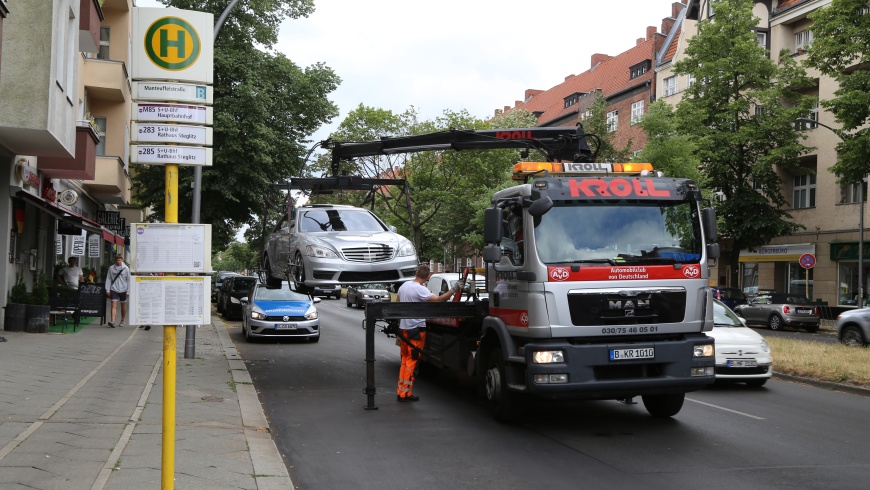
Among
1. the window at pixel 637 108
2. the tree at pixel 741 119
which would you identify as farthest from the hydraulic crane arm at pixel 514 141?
the window at pixel 637 108

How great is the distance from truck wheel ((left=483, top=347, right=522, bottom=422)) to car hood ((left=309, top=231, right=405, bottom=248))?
11.5 ft

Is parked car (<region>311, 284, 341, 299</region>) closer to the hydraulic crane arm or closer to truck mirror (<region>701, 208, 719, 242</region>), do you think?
the hydraulic crane arm

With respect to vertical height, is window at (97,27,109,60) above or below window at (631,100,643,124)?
below

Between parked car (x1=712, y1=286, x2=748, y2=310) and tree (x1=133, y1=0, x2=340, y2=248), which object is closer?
tree (x1=133, y1=0, x2=340, y2=248)

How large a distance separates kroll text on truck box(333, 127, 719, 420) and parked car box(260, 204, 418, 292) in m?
3.27

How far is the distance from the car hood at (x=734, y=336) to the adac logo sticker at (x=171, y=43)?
996cm

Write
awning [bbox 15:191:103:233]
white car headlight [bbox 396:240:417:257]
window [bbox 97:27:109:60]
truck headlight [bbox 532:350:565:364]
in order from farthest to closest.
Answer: window [bbox 97:27:109:60]
awning [bbox 15:191:103:233]
white car headlight [bbox 396:240:417:257]
truck headlight [bbox 532:350:565:364]

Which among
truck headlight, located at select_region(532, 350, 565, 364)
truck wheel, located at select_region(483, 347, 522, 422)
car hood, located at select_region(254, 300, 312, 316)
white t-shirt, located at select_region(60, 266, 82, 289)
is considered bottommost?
truck wheel, located at select_region(483, 347, 522, 422)

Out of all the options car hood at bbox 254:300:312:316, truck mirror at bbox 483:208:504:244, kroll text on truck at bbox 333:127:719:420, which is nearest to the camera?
kroll text on truck at bbox 333:127:719:420

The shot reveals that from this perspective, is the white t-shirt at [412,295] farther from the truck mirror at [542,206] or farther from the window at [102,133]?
the window at [102,133]

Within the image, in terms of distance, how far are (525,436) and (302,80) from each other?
24674mm

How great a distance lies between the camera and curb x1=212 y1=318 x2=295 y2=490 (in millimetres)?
6414

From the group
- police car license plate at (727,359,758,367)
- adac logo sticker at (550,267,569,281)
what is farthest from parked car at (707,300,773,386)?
adac logo sticker at (550,267,569,281)

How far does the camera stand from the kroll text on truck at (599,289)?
859 centimetres
